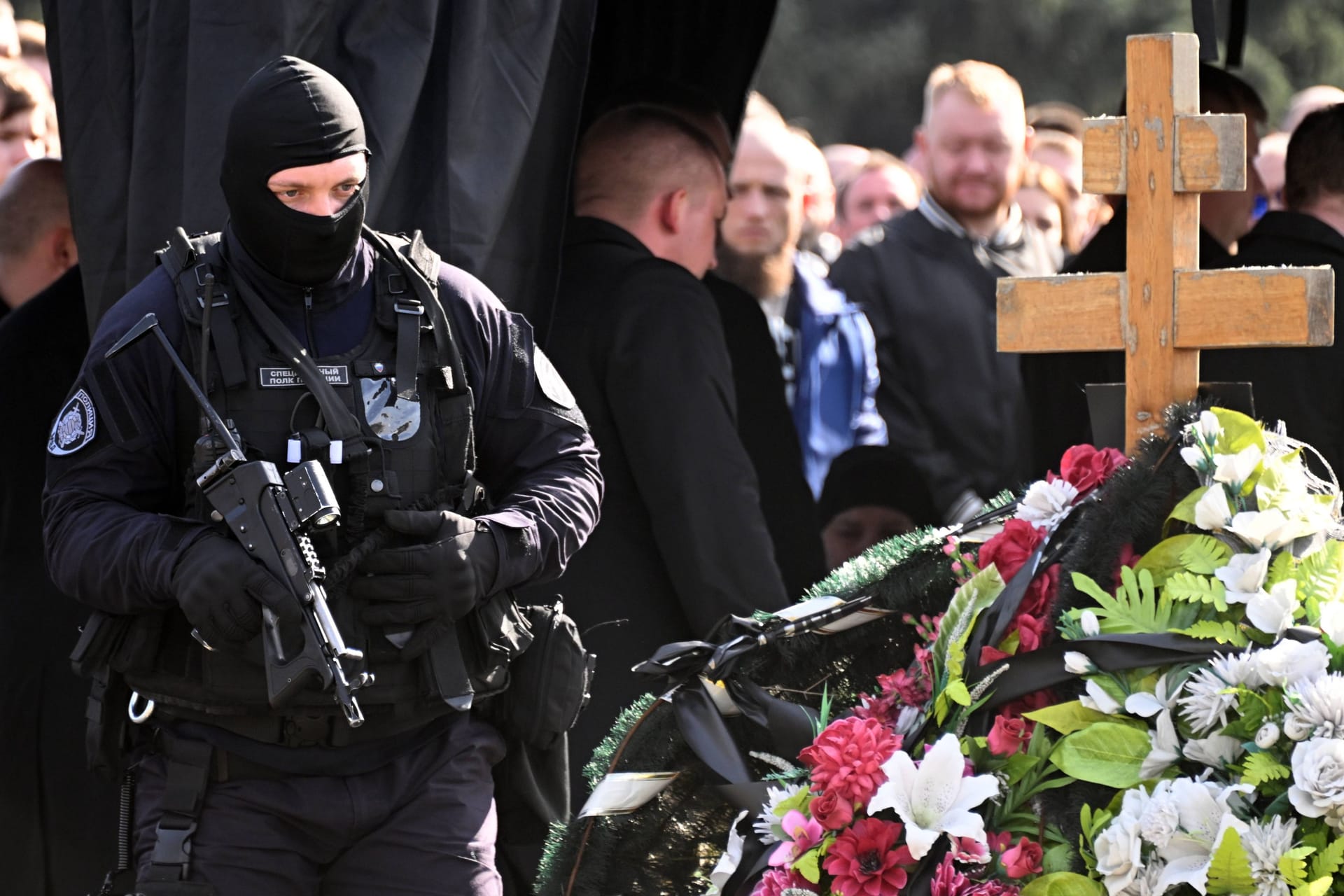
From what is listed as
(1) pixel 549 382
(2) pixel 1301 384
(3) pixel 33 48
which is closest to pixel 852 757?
(1) pixel 549 382

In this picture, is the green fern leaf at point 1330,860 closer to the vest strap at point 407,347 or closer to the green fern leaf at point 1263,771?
the green fern leaf at point 1263,771

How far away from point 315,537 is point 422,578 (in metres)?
0.18

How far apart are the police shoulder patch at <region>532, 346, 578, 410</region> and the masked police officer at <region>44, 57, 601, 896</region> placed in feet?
0.65

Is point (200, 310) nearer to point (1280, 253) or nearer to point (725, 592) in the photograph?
point (725, 592)

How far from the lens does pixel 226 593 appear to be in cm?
275

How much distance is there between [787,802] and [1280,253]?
266 cm

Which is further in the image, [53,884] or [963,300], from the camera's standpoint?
[963,300]

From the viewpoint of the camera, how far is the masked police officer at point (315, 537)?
2.89m

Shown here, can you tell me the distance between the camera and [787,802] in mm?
2447

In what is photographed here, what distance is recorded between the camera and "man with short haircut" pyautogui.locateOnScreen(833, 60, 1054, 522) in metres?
5.43

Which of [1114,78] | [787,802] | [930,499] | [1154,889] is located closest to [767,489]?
[930,499]

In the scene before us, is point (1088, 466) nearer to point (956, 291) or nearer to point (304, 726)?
point (304, 726)

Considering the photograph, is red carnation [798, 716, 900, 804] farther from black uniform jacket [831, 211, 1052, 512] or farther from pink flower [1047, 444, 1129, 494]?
black uniform jacket [831, 211, 1052, 512]

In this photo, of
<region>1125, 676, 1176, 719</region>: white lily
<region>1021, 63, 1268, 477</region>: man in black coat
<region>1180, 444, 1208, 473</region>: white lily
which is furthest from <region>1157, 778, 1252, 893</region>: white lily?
<region>1021, 63, 1268, 477</region>: man in black coat
